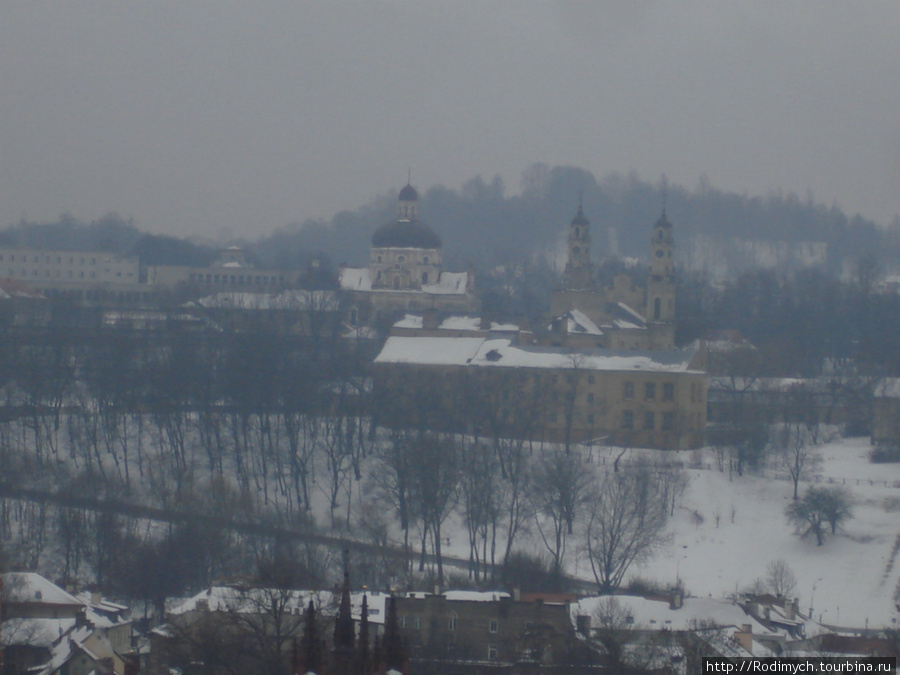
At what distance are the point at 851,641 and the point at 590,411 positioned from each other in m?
25.2

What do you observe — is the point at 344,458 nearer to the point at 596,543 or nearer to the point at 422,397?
the point at 422,397

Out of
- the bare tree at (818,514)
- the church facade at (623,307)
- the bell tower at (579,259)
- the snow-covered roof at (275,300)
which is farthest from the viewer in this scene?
the snow-covered roof at (275,300)

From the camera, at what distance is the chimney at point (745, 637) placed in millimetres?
36062

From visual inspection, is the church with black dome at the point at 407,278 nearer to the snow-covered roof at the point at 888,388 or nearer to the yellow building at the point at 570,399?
the yellow building at the point at 570,399

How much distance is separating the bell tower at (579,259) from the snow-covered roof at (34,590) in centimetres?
3381

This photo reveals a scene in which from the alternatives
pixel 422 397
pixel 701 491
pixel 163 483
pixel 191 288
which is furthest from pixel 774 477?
pixel 191 288

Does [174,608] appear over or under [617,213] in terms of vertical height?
under

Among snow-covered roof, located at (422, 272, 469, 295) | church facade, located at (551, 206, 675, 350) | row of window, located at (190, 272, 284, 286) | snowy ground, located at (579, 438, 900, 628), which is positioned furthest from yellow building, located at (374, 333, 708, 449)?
row of window, located at (190, 272, 284, 286)

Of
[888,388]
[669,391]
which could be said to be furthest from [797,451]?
[888,388]

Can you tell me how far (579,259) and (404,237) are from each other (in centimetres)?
1171

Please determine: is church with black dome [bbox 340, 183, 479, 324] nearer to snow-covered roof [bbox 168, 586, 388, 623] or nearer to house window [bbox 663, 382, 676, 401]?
house window [bbox 663, 382, 676, 401]

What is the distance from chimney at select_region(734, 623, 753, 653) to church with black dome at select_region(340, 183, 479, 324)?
43.1m

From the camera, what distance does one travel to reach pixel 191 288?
8831 cm

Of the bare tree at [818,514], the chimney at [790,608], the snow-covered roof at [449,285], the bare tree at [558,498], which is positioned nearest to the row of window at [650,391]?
the bare tree at [558,498]
